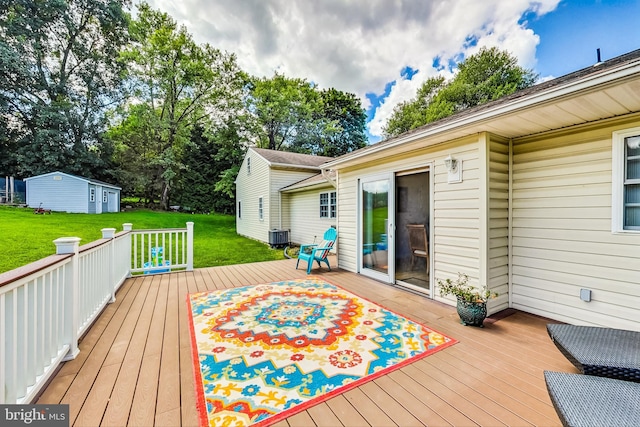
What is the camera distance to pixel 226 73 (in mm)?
20688

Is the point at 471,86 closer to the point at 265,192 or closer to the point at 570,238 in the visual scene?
the point at 265,192

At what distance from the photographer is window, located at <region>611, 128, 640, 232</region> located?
2.66 metres

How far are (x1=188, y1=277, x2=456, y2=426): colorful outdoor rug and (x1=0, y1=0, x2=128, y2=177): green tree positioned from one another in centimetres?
2479

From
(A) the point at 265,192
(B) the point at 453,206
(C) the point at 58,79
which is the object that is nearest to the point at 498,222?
(B) the point at 453,206

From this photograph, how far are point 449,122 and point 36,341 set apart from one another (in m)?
4.64

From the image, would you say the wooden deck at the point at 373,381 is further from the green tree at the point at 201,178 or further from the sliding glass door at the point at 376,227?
the green tree at the point at 201,178

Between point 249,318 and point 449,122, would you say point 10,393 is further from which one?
point 449,122

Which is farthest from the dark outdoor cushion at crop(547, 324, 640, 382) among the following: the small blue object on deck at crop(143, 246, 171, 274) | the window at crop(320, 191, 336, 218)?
the small blue object on deck at crop(143, 246, 171, 274)

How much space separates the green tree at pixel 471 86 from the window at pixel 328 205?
14273mm

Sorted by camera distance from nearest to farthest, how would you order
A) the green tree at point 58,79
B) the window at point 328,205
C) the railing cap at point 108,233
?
the railing cap at point 108,233
the window at point 328,205
the green tree at point 58,79

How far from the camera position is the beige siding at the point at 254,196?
11180 millimetres

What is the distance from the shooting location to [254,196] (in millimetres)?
12578

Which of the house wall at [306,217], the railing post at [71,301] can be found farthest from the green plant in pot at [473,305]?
the house wall at [306,217]

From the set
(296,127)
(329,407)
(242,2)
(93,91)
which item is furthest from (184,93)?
(329,407)
